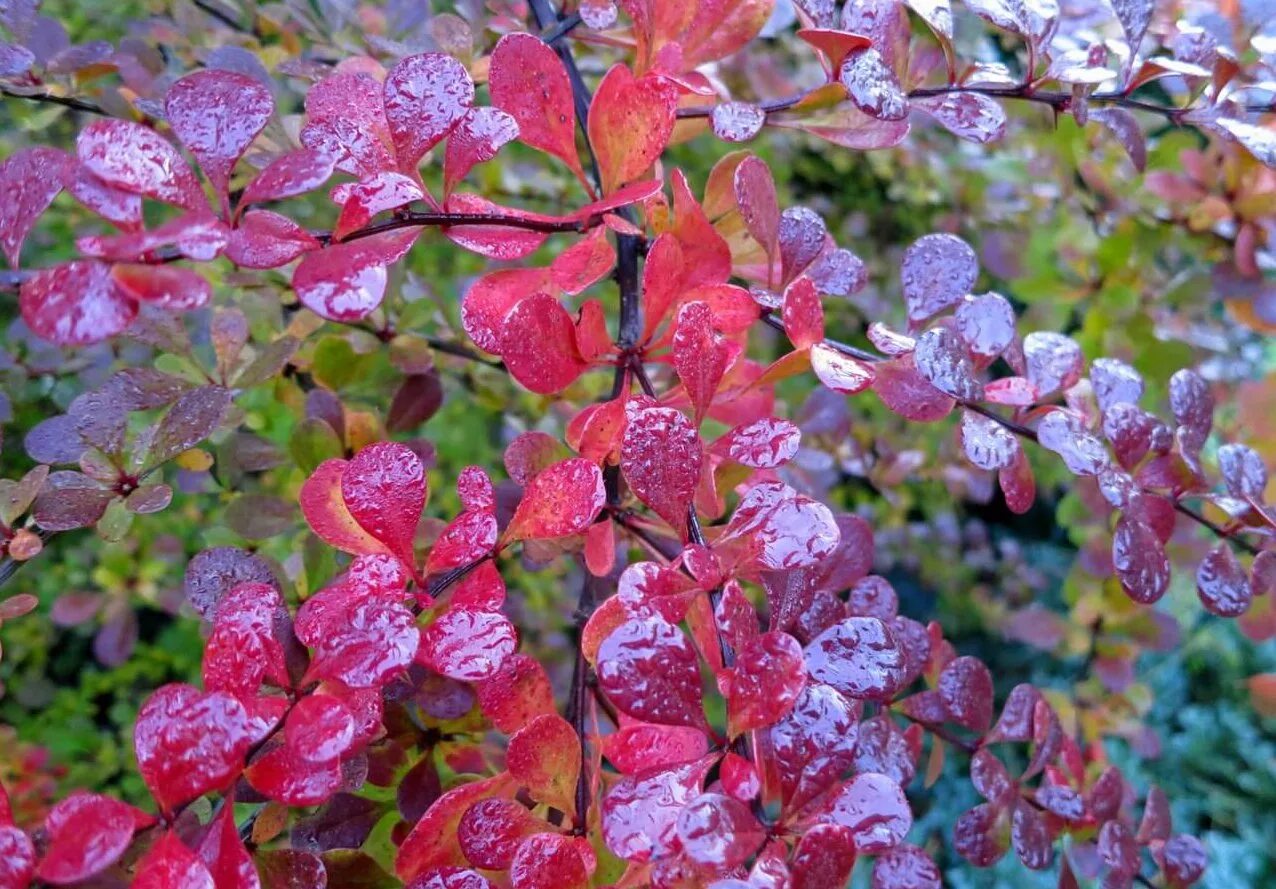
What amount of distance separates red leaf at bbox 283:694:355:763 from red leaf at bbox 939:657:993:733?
38 cm

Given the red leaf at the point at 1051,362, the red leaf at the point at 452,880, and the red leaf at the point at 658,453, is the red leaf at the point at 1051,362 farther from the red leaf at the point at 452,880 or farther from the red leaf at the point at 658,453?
the red leaf at the point at 452,880

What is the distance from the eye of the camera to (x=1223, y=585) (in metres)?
0.54

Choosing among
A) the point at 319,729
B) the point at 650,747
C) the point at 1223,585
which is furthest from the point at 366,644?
the point at 1223,585

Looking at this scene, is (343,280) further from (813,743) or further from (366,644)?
(813,743)

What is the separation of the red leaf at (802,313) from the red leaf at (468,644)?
0.20 m

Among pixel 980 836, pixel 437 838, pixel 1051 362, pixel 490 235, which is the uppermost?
pixel 490 235

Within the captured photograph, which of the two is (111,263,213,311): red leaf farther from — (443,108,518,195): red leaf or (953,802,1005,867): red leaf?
(953,802,1005,867): red leaf

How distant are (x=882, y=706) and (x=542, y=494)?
0.89 ft

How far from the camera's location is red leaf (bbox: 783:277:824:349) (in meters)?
0.46

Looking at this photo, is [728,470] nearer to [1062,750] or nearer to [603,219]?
[603,219]

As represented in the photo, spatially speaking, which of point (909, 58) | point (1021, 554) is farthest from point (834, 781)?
point (1021, 554)

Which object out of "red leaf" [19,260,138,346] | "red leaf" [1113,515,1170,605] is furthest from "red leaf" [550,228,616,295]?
"red leaf" [1113,515,1170,605]

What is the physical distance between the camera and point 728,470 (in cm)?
56

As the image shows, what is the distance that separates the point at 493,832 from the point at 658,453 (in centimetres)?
18
